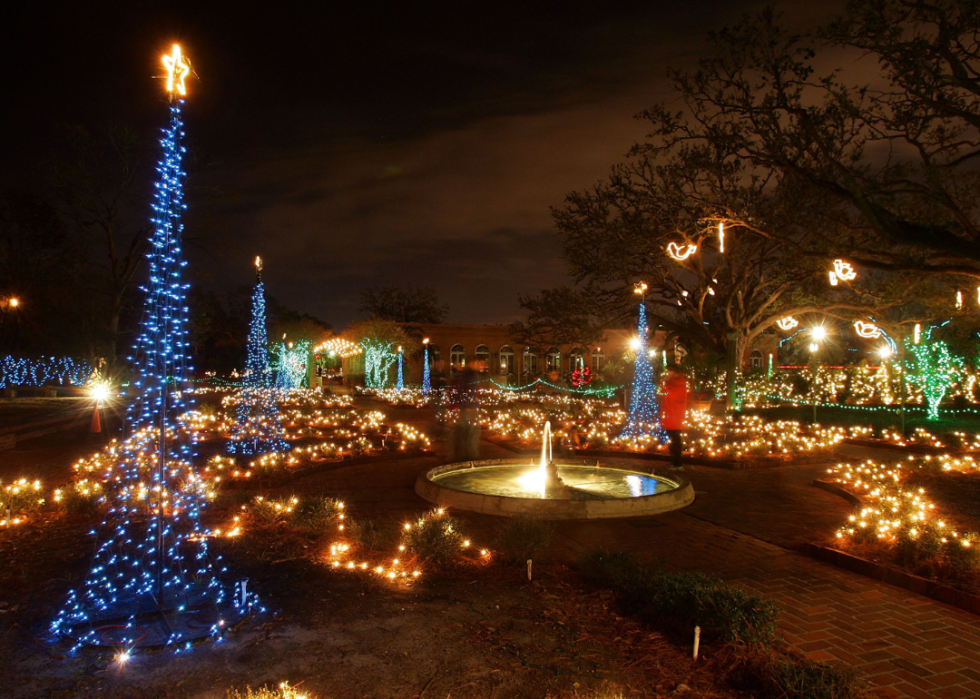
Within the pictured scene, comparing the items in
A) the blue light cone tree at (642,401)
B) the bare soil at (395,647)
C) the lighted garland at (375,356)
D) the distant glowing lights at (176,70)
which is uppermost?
the distant glowing lights at (176,70)

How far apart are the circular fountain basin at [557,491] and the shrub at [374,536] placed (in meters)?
1.67

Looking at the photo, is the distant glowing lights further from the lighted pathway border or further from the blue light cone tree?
the blue light cone tree

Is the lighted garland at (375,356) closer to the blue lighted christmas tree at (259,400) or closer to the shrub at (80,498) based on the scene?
the blue lighted christmas tree at (259,400)

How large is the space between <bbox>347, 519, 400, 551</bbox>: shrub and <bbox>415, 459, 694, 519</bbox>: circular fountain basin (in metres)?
1.67

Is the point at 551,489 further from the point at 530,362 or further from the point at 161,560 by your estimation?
the point at 530,362

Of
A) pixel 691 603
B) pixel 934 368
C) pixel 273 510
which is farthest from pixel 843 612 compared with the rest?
pixel 934 368

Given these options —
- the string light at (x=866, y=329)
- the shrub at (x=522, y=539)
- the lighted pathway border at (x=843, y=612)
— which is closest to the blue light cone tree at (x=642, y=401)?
the lighted pathway border at (x=843, y=612)

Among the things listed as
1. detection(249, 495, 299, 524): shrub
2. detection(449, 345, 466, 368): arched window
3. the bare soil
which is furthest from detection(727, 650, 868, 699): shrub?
detection(449, 345, 466, 368): arched window

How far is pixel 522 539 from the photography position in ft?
17.7

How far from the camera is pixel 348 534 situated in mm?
6004

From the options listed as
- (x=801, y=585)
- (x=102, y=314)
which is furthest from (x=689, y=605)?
(x=102, y=314)

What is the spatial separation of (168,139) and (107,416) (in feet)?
66.0

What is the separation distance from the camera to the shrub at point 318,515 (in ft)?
20.1

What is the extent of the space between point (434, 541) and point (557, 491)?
3.15m
